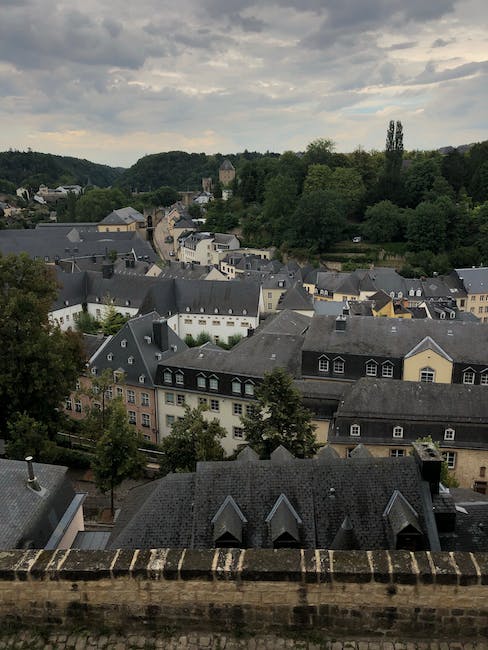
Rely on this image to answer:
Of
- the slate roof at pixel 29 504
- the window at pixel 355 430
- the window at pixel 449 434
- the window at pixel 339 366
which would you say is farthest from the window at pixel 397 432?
the slate roof at pixel 29 504

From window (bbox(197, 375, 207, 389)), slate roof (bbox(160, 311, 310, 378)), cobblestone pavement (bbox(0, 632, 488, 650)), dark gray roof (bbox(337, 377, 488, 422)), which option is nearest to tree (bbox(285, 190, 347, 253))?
slate roof (bbox(160, 311, 310, 378))

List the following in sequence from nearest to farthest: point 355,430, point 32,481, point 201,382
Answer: point 32,481 < point 355,430 < point 201,382

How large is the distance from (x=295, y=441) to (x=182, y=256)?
85.7m

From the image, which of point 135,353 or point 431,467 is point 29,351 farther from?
point 431,467

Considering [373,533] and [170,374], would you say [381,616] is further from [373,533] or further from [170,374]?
[170,374]

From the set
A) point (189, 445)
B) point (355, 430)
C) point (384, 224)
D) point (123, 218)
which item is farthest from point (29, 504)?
point (123, 218)

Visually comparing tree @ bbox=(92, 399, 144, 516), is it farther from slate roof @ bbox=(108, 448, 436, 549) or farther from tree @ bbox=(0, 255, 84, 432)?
slate roof @ bbox=(108, 448, 436, 549)

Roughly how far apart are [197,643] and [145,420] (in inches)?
1231

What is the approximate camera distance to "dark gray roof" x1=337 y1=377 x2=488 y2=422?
2623 centimetres

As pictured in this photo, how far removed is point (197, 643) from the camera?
519 cm

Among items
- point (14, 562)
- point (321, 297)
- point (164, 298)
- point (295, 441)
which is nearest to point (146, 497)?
point (295, 441)

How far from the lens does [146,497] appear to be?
1652cm

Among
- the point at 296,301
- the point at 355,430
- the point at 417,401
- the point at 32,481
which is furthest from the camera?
the point at 296,301

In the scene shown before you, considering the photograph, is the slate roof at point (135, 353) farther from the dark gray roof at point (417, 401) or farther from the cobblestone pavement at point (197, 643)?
the cobblestone pavement at point (197, 643)
